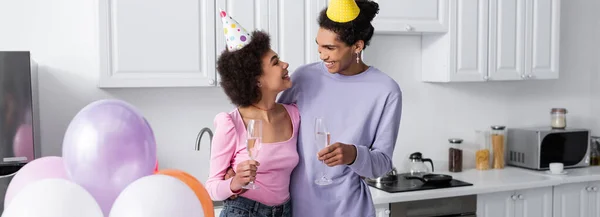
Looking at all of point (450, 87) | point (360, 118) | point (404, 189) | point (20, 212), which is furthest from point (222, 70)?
point (450, 87)

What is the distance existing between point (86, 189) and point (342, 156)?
74 centimetres

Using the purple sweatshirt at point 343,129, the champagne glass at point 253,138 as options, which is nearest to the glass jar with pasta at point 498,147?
the purple sweatshirt at point 343,129

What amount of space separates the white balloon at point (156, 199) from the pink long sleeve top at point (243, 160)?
444mm

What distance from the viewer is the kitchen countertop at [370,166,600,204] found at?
341 centimetres

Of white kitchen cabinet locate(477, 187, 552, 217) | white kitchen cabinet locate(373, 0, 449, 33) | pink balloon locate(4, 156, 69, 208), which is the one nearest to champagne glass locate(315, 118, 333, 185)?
pink balloon locate(4, 156, 69, 208)

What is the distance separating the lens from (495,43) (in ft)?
12.8

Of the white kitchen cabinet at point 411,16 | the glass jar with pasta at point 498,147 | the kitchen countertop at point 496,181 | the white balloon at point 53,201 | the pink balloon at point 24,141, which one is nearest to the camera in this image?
the white balloon at point 53,201

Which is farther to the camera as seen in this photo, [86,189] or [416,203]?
[416,203]

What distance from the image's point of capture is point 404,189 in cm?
347

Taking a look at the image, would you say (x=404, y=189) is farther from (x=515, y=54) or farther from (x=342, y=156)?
(x=342, y=156)

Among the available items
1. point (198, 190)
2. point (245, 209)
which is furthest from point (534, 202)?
point (198, 190)

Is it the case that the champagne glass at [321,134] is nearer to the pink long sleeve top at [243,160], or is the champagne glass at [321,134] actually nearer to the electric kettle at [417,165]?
the pink long sleeve top at [243,160]

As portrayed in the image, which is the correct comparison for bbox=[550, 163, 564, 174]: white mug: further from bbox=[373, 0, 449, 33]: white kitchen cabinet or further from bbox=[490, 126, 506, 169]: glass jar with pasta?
bbox=[373, 0, 449, 33]: white kitchen cabinet

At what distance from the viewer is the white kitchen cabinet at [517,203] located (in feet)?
12.1
